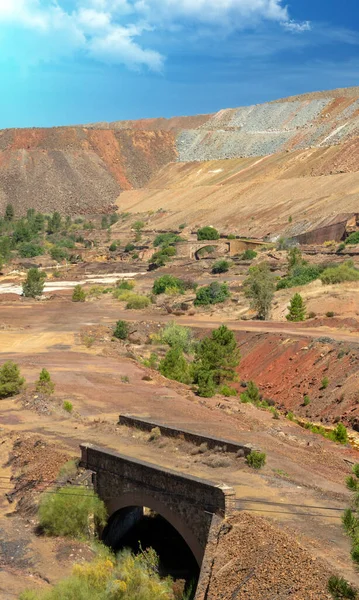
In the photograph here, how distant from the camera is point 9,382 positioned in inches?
1298

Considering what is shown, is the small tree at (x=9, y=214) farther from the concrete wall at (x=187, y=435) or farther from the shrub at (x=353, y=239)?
the concrete wall at (x=187, y=435)

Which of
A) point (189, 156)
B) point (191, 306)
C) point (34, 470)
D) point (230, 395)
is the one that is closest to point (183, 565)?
point (34, 470)

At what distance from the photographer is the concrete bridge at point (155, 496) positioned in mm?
17234

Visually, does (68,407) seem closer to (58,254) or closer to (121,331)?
(121,331)

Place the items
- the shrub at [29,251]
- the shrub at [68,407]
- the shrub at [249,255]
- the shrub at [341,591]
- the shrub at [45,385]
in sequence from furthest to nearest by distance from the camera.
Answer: the shrub at [29,251] → the shrub at [249,255] → the shrub at [45,385] → the shrub at [68,407] → the shrub at [341,591]

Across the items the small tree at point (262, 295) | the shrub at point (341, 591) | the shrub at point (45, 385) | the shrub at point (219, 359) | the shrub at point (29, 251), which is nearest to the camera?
the shrub at point (341, 591)

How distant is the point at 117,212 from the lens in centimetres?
13925

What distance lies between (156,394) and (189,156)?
128 meters

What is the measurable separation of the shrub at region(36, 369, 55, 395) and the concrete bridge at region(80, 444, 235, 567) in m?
10.7

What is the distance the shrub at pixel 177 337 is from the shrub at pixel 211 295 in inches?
496

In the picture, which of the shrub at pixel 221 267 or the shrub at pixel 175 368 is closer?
the shrub at pixel 175 368

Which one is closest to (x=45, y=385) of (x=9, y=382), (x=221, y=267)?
(x=9, y=382)

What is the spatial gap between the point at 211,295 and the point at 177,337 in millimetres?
15535

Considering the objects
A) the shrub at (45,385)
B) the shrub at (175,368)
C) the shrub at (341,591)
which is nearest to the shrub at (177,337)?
the shrub at (175,368)
